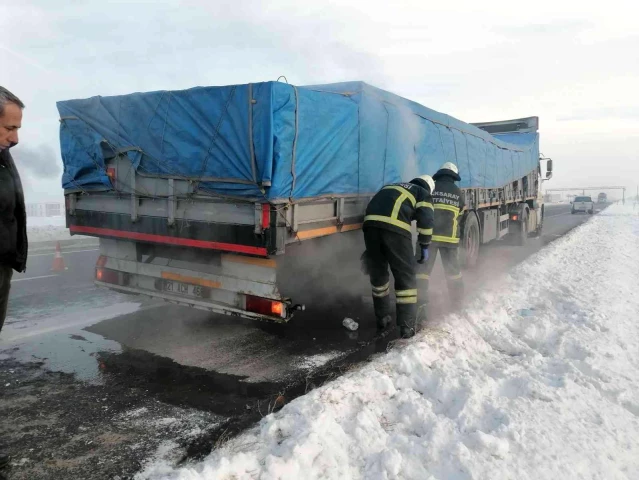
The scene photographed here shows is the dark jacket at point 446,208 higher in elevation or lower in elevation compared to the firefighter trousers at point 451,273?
higher

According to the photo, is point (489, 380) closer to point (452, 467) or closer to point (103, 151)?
point (452, 467)

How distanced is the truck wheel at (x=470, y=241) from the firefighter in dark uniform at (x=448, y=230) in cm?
258

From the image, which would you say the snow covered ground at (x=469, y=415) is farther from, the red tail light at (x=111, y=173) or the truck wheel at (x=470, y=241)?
the truck wheel at (x=470, y=241)

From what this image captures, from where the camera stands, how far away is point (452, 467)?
8.77ft

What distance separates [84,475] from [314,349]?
262cm

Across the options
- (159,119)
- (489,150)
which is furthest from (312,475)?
(489,150)

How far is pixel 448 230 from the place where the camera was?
6.33 metres

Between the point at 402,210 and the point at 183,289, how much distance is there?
2.54 meters

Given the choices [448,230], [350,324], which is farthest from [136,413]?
[448,230]

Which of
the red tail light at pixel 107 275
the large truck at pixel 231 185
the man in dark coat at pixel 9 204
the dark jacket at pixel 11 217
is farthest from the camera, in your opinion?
the red tail light at pixel 107 275

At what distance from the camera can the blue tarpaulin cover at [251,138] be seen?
4.20 meters

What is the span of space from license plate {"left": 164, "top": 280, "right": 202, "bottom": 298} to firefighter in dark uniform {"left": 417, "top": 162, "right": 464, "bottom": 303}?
300 centimetres

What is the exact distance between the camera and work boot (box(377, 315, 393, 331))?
5.50m

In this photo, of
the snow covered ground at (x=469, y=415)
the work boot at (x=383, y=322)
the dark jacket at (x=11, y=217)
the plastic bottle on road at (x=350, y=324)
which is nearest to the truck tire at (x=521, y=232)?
the snow covered ground at (x=469, y=415)
